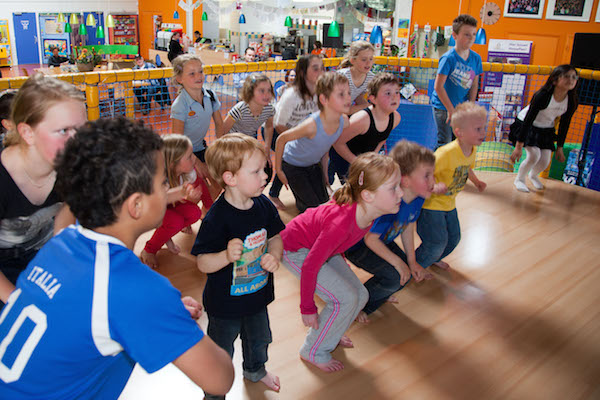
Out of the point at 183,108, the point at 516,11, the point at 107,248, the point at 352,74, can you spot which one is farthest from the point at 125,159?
the point at 516,11

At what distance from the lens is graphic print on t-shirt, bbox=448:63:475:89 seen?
4.43 metres

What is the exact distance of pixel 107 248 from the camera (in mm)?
1044

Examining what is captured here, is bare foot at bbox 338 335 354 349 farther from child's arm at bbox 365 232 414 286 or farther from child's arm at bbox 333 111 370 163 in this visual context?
child's arm at bbox 333 111 370 163

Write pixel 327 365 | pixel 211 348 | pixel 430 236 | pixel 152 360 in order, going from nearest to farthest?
pixel 152 360 → pixel 211 348 → pixel 327 365 → pixel 430 236

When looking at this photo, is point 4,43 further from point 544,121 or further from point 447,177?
point 447,177

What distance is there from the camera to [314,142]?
11.1 ft

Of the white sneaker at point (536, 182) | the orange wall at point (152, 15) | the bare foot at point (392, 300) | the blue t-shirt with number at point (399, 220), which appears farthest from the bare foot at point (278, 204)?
the orange wall at point (152, 15)

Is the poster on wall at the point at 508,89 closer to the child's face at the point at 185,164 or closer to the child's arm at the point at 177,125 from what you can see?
the child's arm at the point at 177,125

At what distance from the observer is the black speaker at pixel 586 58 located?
5.06 meters

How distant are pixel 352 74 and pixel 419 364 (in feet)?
8.53

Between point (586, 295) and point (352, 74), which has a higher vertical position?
point (352, 74)

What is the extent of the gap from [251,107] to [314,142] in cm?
81

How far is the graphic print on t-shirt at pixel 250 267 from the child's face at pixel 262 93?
2.12 m

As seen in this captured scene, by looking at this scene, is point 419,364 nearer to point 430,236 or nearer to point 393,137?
point 430,236
